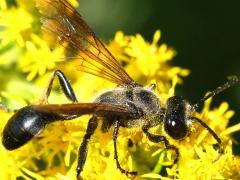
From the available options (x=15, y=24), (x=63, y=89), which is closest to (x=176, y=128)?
(x=63, y=89)

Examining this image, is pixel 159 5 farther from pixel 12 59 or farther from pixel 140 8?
pixel 12 59

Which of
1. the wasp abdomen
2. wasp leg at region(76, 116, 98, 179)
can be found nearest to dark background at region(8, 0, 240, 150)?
wasp leg at region(76, 116, 98, 179)

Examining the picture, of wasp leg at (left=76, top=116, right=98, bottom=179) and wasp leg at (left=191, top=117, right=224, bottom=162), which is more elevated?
wasp leg at (left=191, top=117, right=224, bottom=162)

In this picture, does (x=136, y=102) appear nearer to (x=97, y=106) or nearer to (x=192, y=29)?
(x=97, y=106)

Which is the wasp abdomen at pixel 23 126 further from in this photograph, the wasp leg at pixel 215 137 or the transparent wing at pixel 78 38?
A: the wasp leg at pixel 215 137

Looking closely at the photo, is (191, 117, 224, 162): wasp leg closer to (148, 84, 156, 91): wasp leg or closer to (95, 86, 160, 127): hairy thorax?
(95, 86, 160, 127): hairy thorax

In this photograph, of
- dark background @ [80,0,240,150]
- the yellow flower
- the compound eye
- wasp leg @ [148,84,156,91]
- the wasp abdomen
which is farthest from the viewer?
dark background @ [80,0,240,150]

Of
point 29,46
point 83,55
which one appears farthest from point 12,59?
point 83,55
